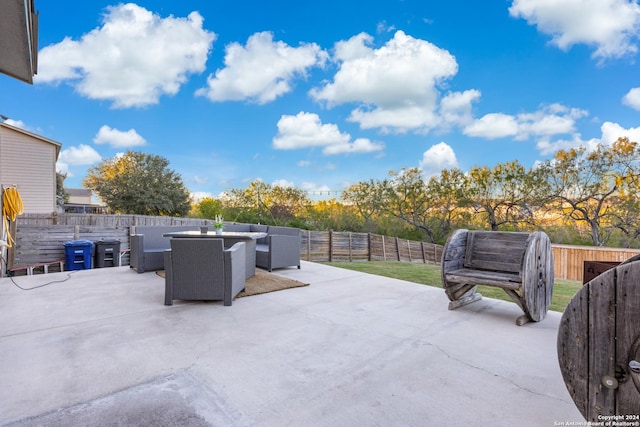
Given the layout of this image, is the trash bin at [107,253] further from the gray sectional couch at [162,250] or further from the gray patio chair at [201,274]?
the gray patio chair at [201,274]

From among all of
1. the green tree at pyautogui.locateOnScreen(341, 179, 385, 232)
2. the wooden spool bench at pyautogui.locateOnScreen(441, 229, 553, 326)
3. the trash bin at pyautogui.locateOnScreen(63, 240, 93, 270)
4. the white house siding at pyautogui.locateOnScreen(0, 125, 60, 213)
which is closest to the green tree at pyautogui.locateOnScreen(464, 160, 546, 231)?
the green tree at pyautogui.locateOnScreen(341, 179, 385, 232)

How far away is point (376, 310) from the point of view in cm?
357

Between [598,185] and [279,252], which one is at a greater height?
[598,185]

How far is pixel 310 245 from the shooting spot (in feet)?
31.8

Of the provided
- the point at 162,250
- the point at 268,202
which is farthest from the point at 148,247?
the point at 268,202

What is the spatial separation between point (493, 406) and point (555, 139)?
15246 mm

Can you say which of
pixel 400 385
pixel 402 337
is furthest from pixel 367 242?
pixel 400 385

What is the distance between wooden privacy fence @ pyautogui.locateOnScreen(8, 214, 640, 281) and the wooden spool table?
787 centimetres

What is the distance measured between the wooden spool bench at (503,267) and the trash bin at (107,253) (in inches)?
255

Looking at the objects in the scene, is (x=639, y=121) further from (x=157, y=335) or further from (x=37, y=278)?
(x=37, y=278)

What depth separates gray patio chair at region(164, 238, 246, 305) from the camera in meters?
3.58

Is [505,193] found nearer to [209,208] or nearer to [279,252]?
[279,252]

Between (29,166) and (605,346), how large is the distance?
16304 millimetres

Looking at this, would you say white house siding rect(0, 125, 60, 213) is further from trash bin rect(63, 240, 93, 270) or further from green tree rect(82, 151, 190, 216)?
green tree rect(82, 151, 190, 216)
